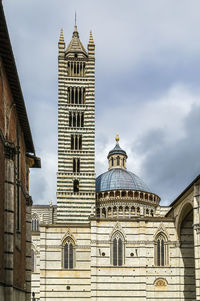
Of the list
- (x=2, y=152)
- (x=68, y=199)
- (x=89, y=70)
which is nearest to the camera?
(x=2, y=152)

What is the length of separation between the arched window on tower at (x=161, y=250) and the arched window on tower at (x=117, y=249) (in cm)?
269

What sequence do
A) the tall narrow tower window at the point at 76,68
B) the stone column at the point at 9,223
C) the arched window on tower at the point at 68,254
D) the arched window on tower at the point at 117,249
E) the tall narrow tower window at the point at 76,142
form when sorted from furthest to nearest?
the tall narrow tower window at the point at 76,68 → the tall narrow tower window at the point at 76,142 → the arched window on tower at the point at 68,254 → the arched window on tower at the point at 117,249 → the stone column at the point at 9,223

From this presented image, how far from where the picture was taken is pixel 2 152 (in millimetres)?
17531

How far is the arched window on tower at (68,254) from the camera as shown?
4081cm

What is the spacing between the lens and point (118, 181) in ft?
190

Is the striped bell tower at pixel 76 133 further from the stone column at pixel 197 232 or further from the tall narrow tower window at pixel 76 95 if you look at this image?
the stone column at pixel 197 232

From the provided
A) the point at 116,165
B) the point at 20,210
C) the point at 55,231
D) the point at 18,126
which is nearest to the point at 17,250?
the point at 20,210

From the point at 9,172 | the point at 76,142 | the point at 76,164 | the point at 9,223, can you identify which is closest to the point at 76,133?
the point at 76,142

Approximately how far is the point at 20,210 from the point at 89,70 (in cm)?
3424

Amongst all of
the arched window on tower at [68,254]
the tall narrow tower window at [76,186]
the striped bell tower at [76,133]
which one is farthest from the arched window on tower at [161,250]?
the tall narrow tower window at [76,186]

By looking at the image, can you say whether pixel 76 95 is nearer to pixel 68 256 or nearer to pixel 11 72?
pixel 68 256

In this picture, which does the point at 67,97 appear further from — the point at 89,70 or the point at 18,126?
the point at 18,126

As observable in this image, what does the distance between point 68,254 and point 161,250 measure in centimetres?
725

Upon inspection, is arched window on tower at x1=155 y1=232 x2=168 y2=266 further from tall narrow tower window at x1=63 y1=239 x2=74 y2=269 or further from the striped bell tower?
the striped bell tower
